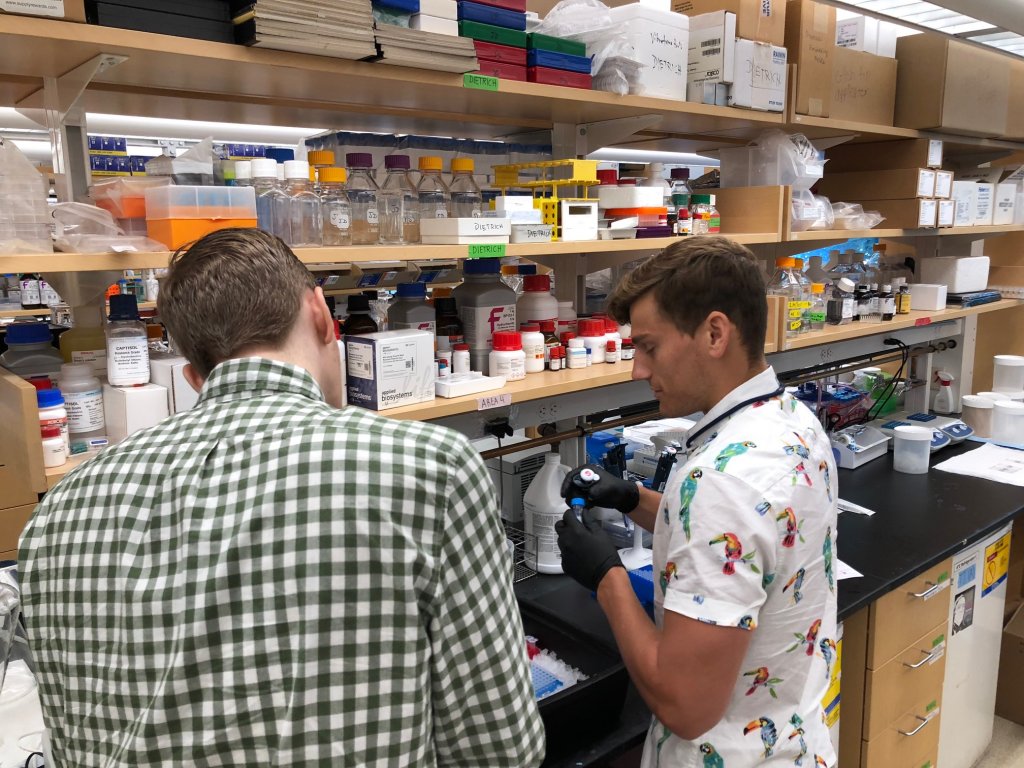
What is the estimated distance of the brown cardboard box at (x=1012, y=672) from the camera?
9.88 ft

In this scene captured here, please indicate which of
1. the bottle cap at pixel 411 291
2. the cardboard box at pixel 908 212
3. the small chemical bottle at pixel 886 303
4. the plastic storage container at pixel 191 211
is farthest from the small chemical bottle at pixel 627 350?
the cardboard box at pixel 908 212

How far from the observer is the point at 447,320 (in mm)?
1926

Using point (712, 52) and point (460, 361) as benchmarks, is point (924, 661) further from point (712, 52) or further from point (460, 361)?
point (712, 52)

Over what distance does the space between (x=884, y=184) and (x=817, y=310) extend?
738 mm

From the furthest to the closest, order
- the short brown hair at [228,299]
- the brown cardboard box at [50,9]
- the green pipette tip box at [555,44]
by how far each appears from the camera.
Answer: the green pipette tip box at [555,44], the brown cardboard box at [50,9], the short brown hair at [228,299]

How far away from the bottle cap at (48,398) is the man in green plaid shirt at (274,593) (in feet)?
1.37

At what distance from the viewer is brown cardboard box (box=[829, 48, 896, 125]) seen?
257 centimetres

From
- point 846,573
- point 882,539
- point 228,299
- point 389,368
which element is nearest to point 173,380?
point 389,368

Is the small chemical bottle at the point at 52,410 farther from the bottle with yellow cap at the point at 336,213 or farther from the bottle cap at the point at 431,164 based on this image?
the bottle cap at the point at 431,164

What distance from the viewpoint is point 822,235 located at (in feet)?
8.46

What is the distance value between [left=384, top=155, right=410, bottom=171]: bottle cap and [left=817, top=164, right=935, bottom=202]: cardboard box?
6.83ft

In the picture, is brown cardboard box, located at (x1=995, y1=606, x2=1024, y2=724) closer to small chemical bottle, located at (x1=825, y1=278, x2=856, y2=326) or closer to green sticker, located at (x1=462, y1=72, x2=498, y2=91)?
small chemical bottle, located at (x1=825, y1=278, x2=856, y2=326)

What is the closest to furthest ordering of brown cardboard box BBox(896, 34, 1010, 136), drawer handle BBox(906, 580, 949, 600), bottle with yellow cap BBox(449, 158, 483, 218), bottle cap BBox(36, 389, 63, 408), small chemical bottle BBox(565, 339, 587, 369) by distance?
bottle cap BBox(36, 389, 63, 408) → bottle with yellow cap BBox(449, 158, 483, 218) → small chemical bottle BBox(565, 339, 587, 369) → drawer handle BBox(906, 580, 949, 600) → brown cardboard box BBox(896, 34, 1010, 136)

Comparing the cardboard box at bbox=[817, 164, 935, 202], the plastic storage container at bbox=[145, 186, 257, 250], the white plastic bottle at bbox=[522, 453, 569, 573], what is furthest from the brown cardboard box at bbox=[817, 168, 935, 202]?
the plastic storage container at bbox=[145, 186, 257, 250]
